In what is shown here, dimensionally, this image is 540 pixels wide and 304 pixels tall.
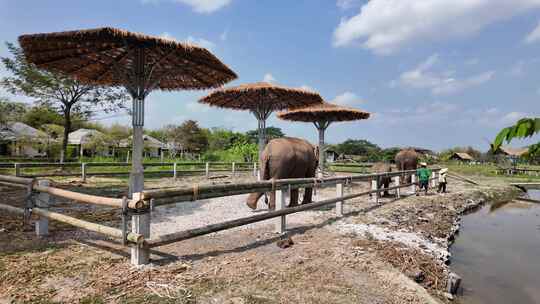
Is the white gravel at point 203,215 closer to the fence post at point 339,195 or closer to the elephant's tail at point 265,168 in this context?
the fence post at point 339,195

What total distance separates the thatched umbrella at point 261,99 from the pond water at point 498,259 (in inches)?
257

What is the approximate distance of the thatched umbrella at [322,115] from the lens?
13.2 m

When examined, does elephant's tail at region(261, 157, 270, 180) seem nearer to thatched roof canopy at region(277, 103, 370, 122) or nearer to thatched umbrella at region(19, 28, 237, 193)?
thatched umbrella at region(19, 28, 237, 193)

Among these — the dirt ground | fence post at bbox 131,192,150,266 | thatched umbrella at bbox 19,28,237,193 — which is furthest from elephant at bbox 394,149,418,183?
fence post at bbox 131,192,150,266

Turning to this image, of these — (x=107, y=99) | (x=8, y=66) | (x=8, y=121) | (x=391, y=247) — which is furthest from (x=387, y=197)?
(x=8, y=121)

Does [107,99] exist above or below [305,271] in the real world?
above

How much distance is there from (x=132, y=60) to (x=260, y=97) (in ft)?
15.7

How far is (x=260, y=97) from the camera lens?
11.8 metres

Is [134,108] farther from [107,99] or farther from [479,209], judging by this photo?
[107,99]

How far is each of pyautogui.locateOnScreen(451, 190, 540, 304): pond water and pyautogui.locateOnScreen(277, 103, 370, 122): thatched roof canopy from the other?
578 cm

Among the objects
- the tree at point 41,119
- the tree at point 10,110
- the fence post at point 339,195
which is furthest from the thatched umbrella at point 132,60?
the tree at point 41,119

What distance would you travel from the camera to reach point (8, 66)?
17484mm

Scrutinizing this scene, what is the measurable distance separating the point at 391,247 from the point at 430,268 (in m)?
0.63

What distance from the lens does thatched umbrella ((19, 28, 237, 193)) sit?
6.90 m
